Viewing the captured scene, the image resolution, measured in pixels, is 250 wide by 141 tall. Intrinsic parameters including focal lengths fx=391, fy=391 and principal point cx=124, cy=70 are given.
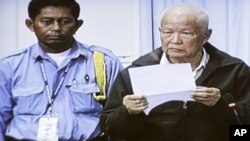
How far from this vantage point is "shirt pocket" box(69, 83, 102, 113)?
3.34ft

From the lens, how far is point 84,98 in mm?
1025

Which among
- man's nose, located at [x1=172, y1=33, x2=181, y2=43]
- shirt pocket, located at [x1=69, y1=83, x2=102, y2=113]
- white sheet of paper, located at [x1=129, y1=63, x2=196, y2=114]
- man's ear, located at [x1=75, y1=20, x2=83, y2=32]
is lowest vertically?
shirt pocket, located at [x1=69, y1=83, x2=102, y2=113]

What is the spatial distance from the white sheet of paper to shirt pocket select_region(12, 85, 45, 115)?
244 millimetres

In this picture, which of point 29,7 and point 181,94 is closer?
point 181,94

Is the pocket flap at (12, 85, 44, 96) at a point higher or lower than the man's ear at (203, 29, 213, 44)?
lower

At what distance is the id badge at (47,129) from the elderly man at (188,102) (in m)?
0.12

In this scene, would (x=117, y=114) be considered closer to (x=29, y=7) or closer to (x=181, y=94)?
(x=181, y=94)

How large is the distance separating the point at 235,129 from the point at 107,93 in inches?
13.4

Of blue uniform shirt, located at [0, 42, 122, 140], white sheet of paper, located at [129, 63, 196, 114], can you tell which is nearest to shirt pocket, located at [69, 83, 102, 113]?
blue uniform shirt, located at [0, 42, 122, 140]

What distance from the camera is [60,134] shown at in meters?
1.00

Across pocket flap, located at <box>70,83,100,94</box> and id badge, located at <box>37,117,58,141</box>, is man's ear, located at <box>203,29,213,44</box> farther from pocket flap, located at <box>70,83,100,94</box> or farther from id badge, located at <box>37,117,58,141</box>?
id badge, located at <box>37,117,58,141</box>

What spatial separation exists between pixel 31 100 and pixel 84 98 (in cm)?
14

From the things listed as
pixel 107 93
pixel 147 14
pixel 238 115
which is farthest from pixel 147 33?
pixel 238 115

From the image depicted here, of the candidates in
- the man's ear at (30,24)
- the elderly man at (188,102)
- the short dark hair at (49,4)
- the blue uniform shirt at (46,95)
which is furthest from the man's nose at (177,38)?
the man's ear at (30,24)
